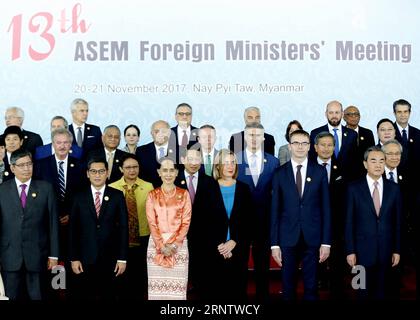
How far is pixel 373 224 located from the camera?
593 cm

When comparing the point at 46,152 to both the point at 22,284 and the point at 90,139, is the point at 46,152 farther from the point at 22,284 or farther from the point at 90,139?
the point at 22,284

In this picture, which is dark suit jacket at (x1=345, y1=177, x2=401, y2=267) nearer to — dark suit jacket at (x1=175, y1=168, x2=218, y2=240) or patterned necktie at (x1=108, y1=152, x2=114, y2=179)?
dark suit jacket at (x1=175, y1=168, x2=218, y2=240)

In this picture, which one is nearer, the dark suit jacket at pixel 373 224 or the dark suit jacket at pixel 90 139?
the dark suit jacket at pixel 373 224

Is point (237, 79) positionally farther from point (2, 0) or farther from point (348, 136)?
point (2, 0)

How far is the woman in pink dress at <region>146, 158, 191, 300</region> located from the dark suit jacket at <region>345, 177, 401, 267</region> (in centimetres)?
111

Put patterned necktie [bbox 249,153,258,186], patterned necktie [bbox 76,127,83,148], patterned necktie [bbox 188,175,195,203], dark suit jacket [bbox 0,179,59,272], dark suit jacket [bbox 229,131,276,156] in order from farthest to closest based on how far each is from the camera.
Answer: patterned necktie [bbox 76,127,83,148] < dark suit jacket [bbox 229,131,276,156] < patterned necktie [bbox 249,153,258,186] < patterned necktie [bbox 188,175,195,203] < dark suit jacket [bbox 0,179,59,272]

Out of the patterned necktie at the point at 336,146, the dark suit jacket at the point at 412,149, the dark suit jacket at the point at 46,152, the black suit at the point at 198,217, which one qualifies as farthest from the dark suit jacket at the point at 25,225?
the dark suit jacket at the point at 412,149

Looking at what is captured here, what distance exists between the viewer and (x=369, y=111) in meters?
6.43

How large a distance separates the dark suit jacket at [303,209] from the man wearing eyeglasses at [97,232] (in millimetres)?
1046

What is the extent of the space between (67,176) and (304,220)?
172cm

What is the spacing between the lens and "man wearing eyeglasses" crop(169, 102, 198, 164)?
637cm

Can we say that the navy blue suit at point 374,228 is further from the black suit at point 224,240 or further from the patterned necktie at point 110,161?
the patterned necktie at point 110,161

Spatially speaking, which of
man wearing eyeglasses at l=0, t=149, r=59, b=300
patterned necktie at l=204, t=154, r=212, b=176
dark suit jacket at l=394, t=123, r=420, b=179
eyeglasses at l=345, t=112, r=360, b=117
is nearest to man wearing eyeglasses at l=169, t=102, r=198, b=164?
patterned necktie at l=204, t=154, r=212, b=176

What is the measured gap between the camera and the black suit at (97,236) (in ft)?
19.5
